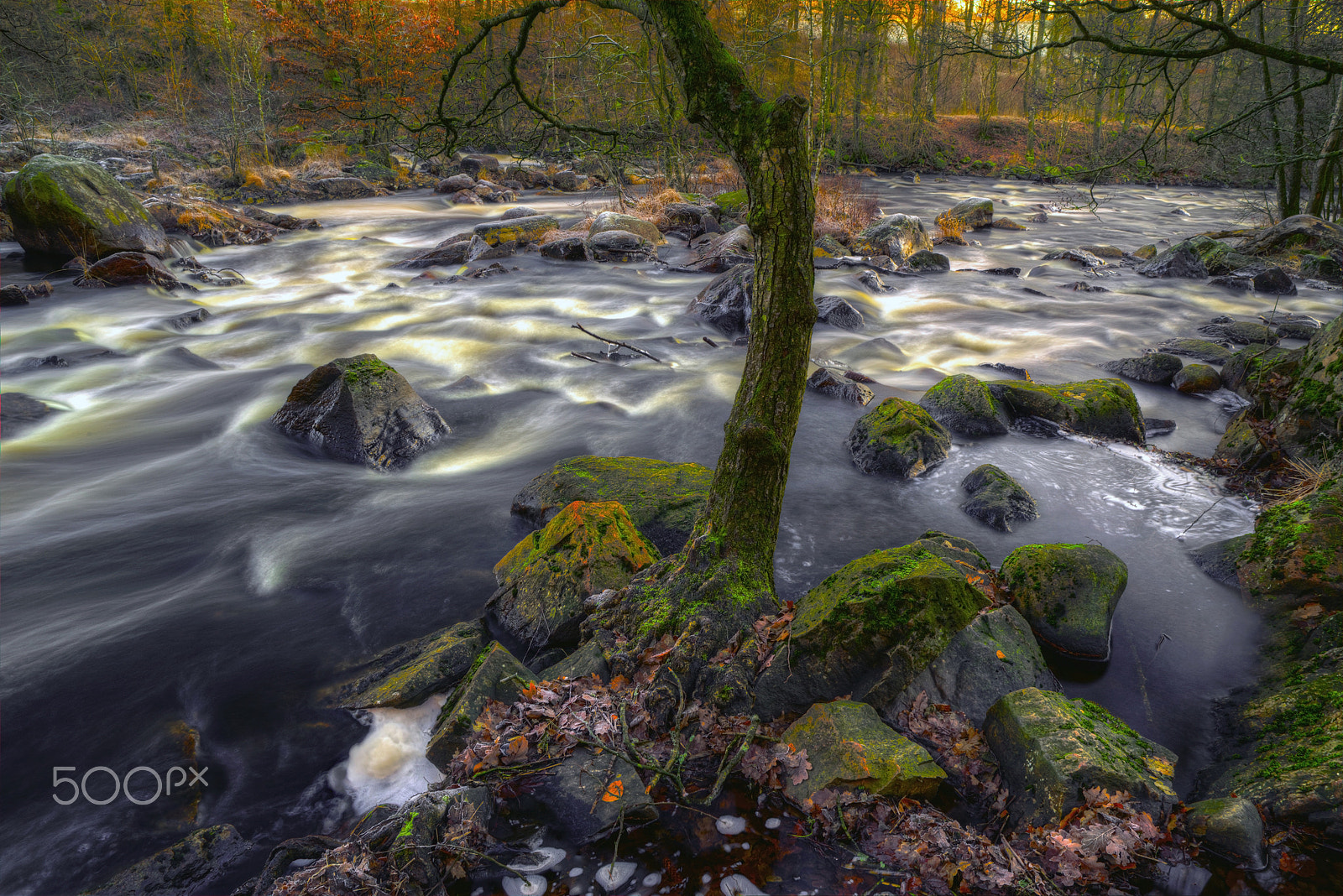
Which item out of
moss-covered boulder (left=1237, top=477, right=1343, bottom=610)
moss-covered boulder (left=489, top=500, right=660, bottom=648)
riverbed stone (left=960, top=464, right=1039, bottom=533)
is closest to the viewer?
moss-covered boulder (left=1237, top=477, right=1343, bottom=610)

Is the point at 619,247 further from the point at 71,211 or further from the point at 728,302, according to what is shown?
the point at 71,211

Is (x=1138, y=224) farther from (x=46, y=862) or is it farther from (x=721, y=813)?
(x=46, y=862)

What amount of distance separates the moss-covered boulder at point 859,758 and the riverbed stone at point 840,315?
941 cm

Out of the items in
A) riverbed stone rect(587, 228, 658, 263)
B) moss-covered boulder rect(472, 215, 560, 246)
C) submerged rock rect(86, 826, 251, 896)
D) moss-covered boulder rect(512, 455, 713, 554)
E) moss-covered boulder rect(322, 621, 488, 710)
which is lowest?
submerged rock rect(86, 826, 251, 896)

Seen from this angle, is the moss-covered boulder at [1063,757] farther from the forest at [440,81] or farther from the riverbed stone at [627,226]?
the forest at [440,81]

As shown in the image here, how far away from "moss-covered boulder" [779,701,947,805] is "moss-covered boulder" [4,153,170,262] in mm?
15986

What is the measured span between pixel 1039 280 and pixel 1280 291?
13.8 feet

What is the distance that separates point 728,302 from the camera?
11602 millimetres

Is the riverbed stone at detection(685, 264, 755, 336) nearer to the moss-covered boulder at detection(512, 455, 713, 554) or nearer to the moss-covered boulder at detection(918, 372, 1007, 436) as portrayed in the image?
the moss-covered boulder at detection(918, 372, 1007, 436)

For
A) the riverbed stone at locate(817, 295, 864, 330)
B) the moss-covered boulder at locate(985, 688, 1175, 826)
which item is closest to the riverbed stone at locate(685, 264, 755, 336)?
the riverbed stone at locate(817, 295, 864, 330)

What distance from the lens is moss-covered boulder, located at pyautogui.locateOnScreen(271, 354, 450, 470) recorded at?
702 centimetres

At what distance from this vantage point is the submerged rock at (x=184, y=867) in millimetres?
2949

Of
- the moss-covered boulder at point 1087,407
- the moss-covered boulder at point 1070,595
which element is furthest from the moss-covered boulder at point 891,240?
the moss-covered boulder at point 1070,595

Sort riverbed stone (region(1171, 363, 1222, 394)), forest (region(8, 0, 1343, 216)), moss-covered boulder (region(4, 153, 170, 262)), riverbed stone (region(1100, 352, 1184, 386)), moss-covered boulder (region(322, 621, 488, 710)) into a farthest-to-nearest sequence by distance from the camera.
→ 1. forest (region(8, 0, 1343, 216))
2. moss-covered boulder (region(4, 153, 170, 262))
3. riverbed stone (region(1100, 352, 1184, 386))
4. riverbed stone (region(1171, 363, 1222, 394))
5. moss-covered boulder (region(322, 621, 488, 710))
